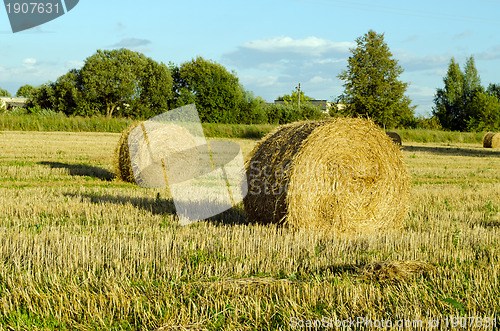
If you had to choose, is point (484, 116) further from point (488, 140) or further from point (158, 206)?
point (158, 206)

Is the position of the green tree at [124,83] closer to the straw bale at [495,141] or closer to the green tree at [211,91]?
the green tree at [211,91]

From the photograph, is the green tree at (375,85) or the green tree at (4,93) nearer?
the green tree at (375,85)

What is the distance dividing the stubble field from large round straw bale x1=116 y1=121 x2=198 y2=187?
3475mm

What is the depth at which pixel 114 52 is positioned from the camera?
52.1 meters

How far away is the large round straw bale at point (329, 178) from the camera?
21.1 ft

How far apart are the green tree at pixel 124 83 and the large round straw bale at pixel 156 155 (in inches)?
1509

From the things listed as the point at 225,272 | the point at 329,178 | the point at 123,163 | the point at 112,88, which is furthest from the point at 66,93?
the point at 225,272

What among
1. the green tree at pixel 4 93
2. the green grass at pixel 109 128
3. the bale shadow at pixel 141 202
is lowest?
the bale shadow at pixel 141 202

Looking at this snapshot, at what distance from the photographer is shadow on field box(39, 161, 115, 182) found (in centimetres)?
1235

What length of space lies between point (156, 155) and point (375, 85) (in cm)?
2796

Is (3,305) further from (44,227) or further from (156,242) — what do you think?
(44,227)

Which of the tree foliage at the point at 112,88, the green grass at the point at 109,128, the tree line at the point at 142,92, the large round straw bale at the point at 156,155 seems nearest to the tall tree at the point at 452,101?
the green grass at the point at 109,128

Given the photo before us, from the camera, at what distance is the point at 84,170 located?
42.9 ft

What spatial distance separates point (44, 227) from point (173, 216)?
1869mm
